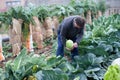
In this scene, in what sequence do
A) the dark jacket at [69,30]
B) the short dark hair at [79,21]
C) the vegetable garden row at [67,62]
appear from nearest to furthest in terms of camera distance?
the vegetable garden row at [67,62]
the short dark hair at [79,21]
the dark jacket at [69,30]

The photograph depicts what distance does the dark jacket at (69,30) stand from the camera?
184 inches

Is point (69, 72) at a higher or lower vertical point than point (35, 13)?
lower

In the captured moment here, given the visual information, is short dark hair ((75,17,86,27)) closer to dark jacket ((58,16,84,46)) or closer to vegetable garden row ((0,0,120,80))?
dark jacket ((58,16,84,46))

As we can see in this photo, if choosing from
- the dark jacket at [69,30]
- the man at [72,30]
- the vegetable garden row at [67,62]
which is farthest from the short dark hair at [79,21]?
the vegetable garden row at [67,62]

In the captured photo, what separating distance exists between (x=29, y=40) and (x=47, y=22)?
123 centimetres

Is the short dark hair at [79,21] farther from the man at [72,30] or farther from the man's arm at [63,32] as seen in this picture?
the man's arm at [63,32]

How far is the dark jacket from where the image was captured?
4680 millimetres

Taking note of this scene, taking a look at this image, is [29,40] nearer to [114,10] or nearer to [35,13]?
[35,13]

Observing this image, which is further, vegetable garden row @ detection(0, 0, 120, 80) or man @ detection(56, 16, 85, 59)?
man @ detection(56, 16, 85, 59)

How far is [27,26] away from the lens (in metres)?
7.19

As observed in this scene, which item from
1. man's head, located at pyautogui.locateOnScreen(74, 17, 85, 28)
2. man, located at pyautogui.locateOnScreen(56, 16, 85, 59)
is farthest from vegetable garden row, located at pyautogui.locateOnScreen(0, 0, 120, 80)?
man's head, located at pyautogui.locateOnScreen(74, 17, 85, 28)

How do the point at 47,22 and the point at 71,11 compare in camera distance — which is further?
the point at 71,11

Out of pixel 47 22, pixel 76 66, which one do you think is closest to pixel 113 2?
pixel 47 22

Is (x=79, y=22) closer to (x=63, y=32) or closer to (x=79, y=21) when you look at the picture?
(x=79, y=21)
